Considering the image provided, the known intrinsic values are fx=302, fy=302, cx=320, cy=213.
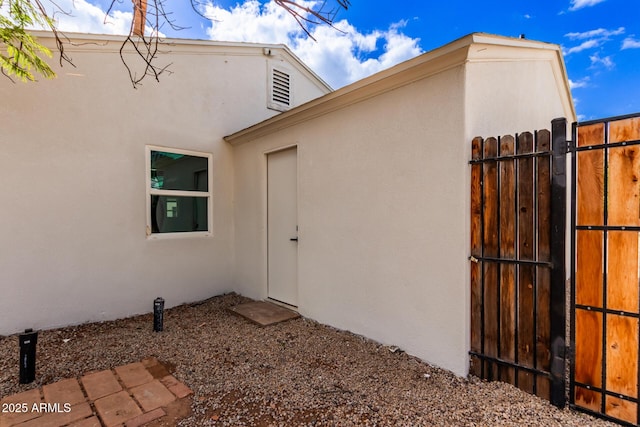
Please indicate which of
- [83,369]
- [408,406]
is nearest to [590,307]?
[408,406]

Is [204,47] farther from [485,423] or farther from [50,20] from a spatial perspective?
[485,423]

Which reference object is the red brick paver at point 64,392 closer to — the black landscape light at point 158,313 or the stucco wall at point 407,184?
the black landscape light at point 158,313

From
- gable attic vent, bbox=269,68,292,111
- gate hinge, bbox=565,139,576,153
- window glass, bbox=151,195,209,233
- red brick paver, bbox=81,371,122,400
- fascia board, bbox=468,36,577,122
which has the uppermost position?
gable attic vent, bbox=269,68,292,111

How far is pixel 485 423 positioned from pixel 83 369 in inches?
138

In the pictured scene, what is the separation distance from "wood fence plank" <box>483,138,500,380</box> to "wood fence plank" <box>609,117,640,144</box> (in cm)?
70

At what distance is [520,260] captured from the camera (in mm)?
2391

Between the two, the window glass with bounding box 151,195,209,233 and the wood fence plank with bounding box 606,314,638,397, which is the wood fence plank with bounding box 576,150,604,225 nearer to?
the wood fence plank with bounding box 606,314,638,397

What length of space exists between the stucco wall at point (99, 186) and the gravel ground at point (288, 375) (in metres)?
0.53

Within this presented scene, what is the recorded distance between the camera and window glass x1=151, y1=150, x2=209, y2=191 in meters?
4.71

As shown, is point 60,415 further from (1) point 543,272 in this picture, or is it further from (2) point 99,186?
(1) point 543,272

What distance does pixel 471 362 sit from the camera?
2639mm

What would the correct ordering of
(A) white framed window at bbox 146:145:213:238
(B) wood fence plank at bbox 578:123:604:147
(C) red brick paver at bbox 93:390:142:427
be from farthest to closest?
1. (A) white framed window at bbox 146:145:213:238
2. (C) red brick paver at bbox 93:390:142:427
3. (B) wood fence plank at bbox 578:123:604:147

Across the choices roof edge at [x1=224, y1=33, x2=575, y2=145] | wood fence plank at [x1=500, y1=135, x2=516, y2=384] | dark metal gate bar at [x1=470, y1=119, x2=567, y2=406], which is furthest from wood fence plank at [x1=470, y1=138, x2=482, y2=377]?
roof edge at [x1=224, y1=33, x2=575, y2=145]

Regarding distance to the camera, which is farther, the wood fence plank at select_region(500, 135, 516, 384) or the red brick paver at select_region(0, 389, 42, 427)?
the wood fence plank at select_region(500, 135, 516, 384)
